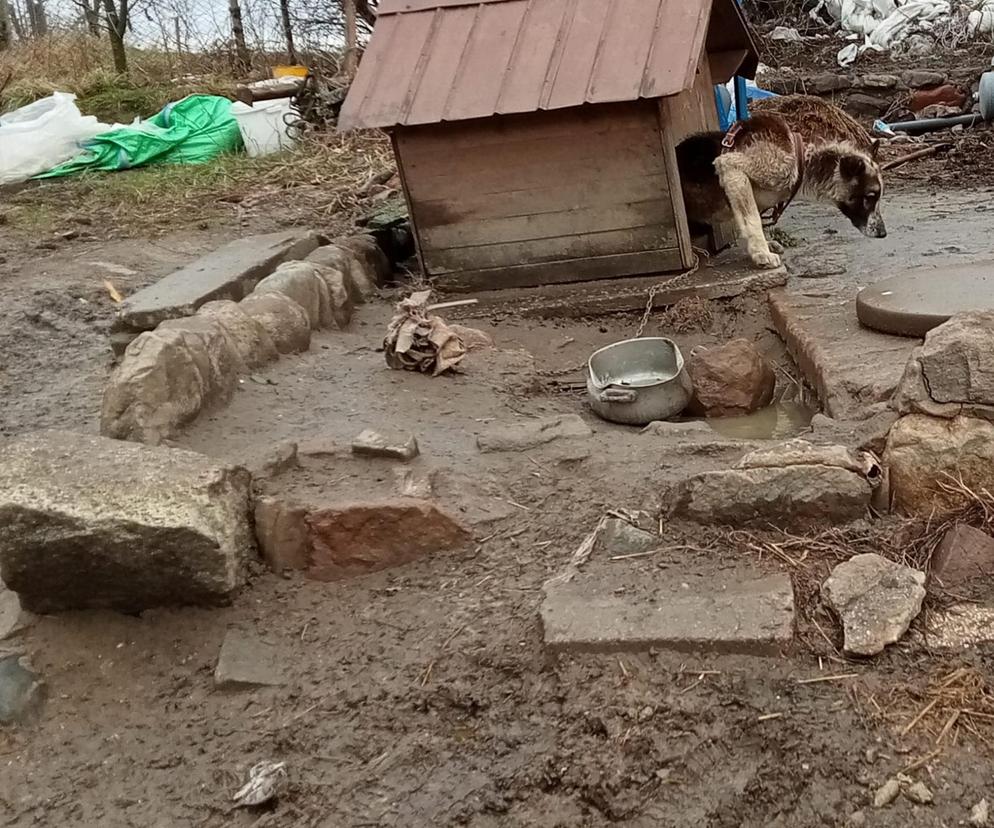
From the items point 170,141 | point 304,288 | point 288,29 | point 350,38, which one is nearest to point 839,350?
point 304,288

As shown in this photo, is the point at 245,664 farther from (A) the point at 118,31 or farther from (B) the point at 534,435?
(A) the point at 118,31

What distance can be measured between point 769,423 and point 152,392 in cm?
234

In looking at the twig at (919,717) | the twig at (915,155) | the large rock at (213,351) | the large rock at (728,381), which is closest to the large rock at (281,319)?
the large rock at (213,351)

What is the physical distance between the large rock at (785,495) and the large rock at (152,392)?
172 centimetres

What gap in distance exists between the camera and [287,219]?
24.5 ft

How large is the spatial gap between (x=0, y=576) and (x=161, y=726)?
661mm

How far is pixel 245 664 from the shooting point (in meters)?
2.62

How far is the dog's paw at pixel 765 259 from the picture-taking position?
5531 mm

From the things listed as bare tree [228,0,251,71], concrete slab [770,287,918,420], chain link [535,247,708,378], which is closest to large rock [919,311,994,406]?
concrete slab [770,287,918,420]

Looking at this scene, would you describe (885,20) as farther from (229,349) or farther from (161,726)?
(161,726)

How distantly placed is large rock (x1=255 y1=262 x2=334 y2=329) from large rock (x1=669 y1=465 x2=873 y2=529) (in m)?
2.62

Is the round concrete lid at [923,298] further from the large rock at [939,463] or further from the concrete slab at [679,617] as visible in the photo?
the concrete slab at [679,617]

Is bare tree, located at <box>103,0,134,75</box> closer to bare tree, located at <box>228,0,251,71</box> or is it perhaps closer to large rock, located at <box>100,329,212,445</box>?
bare tree, located at <box>228,0,251,71</box>

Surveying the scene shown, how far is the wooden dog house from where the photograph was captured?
5.18 meters
